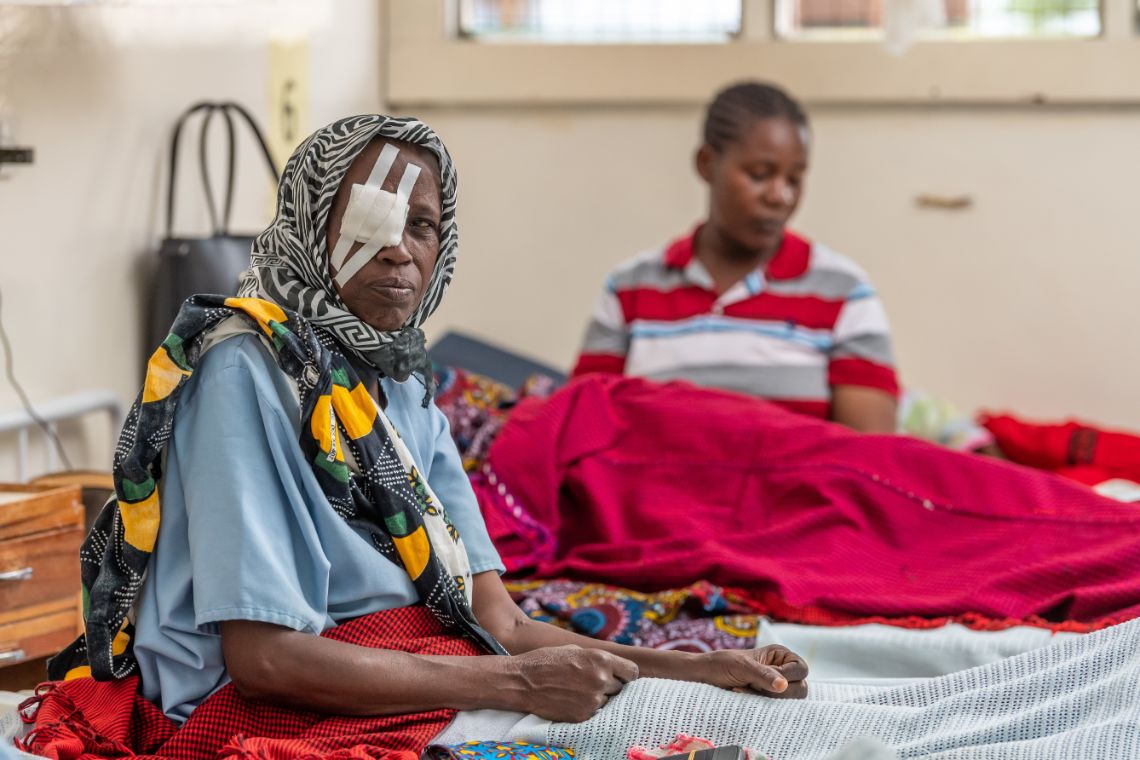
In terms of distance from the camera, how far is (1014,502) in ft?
8.48

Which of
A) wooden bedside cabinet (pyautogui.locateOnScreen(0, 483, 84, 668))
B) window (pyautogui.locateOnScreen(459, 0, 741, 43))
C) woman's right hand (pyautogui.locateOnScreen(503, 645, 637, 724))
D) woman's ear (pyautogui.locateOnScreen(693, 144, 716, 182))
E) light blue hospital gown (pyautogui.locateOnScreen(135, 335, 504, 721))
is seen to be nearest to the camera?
light blue hospital gown (pyautogui.locateOnScreen(135, 335, 504, 721))

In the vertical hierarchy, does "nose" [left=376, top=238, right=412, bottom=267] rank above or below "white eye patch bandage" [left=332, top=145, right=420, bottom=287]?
below

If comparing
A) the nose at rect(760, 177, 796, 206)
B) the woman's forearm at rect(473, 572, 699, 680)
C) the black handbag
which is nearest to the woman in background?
the nose at rect(760, 177, 796, 206)

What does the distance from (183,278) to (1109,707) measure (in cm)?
217

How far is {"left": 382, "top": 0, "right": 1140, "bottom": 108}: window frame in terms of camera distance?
4.14 meters

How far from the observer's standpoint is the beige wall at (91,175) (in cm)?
277

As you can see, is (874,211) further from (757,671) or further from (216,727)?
(216,727)

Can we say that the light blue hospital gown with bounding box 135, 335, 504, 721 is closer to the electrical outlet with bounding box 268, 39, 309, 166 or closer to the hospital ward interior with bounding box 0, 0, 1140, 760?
the hospital ward interior with bounding box 0, 0, 1140, 760

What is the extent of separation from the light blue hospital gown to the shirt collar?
1846 millimetres

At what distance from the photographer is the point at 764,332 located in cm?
330

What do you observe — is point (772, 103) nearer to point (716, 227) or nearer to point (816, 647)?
point (716, 227)

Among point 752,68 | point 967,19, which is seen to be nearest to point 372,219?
point 752,68

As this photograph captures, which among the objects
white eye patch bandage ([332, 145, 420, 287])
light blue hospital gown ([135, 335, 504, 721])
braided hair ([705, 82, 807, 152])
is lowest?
light blue hospital gown ([135, 335, 504, 721])

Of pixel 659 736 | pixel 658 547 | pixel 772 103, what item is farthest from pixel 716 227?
pixel 659 736
